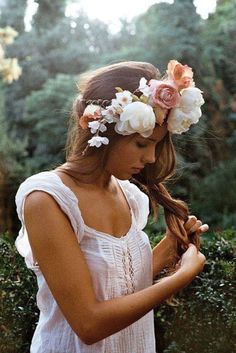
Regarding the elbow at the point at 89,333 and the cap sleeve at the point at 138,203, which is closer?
the elbow at the point at 89,333

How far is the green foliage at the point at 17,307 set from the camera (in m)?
2.30

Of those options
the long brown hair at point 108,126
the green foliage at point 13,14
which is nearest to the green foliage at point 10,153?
the green foliage at point 13,14

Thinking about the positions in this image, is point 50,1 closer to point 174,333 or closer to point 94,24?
point 94,24

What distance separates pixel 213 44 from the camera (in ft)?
16.2

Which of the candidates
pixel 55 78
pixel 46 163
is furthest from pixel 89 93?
pixel 55 78

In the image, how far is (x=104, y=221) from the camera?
1.55 m

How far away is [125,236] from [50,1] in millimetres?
4081

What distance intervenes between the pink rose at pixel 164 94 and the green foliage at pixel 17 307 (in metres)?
0.98

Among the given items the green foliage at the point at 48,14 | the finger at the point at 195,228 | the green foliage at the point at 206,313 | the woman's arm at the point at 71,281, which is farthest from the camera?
the green foliage at the point at 48,14

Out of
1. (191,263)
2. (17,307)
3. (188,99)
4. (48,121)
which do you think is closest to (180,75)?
(188,99)

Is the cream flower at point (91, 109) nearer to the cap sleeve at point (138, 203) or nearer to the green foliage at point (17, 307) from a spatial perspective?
the cap sleeve at point (138, 203)

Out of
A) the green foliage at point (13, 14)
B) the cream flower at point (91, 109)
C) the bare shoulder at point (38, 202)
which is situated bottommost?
Answer: the green foliage at point (13, 14)

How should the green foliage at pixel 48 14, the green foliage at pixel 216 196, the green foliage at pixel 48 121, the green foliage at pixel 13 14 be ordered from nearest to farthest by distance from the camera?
the green foliage at pixel 216 196
the green foliage at pixel 48 121
the green foliage at pixel 13 14
the green foliage at pixel 48 14

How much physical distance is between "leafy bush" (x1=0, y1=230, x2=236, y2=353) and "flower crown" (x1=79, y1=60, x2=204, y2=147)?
83cm
